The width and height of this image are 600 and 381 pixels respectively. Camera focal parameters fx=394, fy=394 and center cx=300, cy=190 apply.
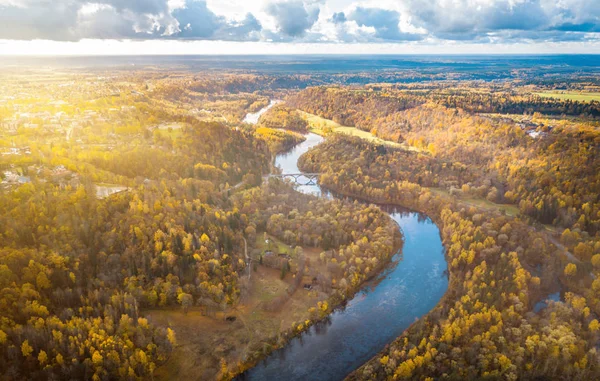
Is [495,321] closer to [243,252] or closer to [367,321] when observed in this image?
[367,321]

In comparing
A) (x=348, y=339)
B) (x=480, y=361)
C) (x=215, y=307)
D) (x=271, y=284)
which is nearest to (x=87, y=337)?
(x=215, y=307)

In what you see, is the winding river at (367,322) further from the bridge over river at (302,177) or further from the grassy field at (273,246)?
the bridge over river at (302,177)

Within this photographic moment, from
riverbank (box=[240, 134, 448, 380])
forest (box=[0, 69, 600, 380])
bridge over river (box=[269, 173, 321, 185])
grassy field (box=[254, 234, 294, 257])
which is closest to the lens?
forest (box=[0, 69, 600, 380])

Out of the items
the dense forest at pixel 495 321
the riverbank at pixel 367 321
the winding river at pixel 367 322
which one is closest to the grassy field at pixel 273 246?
the riverbank at pixel 367 321

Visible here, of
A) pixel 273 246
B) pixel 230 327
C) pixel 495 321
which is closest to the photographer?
pixel 495 321

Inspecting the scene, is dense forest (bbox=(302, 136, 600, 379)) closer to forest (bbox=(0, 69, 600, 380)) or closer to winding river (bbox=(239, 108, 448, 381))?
forest (bbox=(0, 69, 600, 380))

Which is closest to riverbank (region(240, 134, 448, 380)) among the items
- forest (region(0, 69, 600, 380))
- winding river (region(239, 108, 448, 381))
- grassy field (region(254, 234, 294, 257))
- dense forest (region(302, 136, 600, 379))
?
winding river (region(239, 108, 448, 381))

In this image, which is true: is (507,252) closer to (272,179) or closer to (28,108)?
(272,179)

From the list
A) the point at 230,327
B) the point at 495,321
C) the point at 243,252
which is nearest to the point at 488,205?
the point at 495,321
